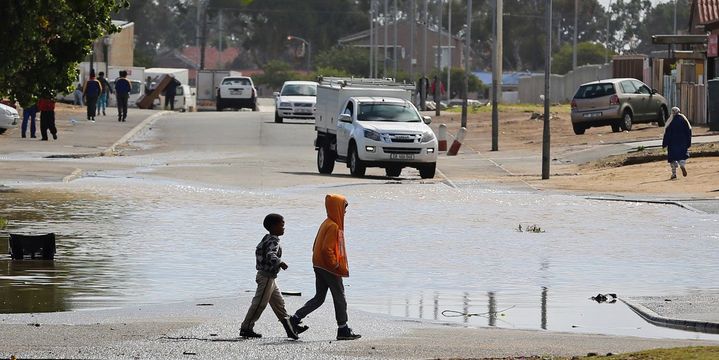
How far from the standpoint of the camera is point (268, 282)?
1348 cm

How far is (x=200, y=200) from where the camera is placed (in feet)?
93.5

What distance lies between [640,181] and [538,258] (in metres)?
14.2

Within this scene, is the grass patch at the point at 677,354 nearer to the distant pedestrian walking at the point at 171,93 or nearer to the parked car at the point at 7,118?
the parked car at the point at 7,118

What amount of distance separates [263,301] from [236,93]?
67454 mm

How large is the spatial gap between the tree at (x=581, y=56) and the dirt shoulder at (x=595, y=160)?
→ 311 ft

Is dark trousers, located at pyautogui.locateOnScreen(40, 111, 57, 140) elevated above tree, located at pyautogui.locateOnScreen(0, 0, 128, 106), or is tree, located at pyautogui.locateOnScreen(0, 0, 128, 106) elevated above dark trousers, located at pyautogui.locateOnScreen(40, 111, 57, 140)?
tree, located at pyautogui.locateOnScreen(0, 0, 128, 106)

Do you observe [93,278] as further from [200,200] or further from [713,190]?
[713,190]

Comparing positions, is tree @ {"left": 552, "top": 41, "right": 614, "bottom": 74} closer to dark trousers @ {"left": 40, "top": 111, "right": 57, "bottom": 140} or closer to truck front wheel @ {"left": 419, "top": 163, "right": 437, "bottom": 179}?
dark trousers @ {"left": 40, "top": 111, "right": 57, "bottom": 140}

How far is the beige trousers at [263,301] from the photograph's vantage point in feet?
43.9

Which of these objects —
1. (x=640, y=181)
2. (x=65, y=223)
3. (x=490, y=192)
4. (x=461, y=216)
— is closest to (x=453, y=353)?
(x=65, y=223)

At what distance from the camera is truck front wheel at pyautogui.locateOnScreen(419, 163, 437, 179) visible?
35250 mm

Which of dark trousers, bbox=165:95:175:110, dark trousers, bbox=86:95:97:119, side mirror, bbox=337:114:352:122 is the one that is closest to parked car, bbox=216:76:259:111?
dark trousers, bbox=165:95:175:110

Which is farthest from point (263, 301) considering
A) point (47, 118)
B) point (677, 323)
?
point (47, 118)

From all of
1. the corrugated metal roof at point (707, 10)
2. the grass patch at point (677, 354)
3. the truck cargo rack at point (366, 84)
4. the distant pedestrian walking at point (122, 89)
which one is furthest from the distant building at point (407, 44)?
the grass patch at point (677, 354)
